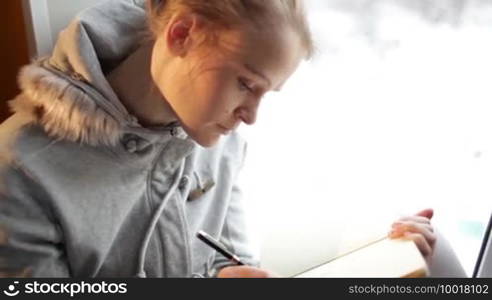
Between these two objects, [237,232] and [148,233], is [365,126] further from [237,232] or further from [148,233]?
[148,233]

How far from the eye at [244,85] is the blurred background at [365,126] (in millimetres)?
183

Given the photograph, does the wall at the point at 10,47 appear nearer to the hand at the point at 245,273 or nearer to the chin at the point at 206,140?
the chin at the point at 206,140

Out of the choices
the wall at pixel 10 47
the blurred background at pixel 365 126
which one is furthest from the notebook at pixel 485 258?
the wall at pixel 10 47

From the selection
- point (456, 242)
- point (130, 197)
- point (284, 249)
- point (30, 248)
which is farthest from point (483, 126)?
point (30, 248)

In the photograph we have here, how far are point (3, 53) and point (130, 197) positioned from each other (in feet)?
1.03

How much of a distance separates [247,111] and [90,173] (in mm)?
177

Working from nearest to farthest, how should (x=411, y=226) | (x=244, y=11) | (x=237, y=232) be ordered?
(x=244, y=11) → (x=411, y=226) → (x=237, y=232)

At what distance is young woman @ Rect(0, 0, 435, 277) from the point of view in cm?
56

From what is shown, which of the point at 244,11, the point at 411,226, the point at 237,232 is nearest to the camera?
the point at 244,11

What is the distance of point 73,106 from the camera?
0.56 metres

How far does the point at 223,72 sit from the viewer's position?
0.56m

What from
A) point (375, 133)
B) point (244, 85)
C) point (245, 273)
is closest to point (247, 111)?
point (244, 85)

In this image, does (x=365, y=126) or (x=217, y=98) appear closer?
(x=217, y=98)

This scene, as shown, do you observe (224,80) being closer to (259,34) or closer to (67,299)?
(259,34)
